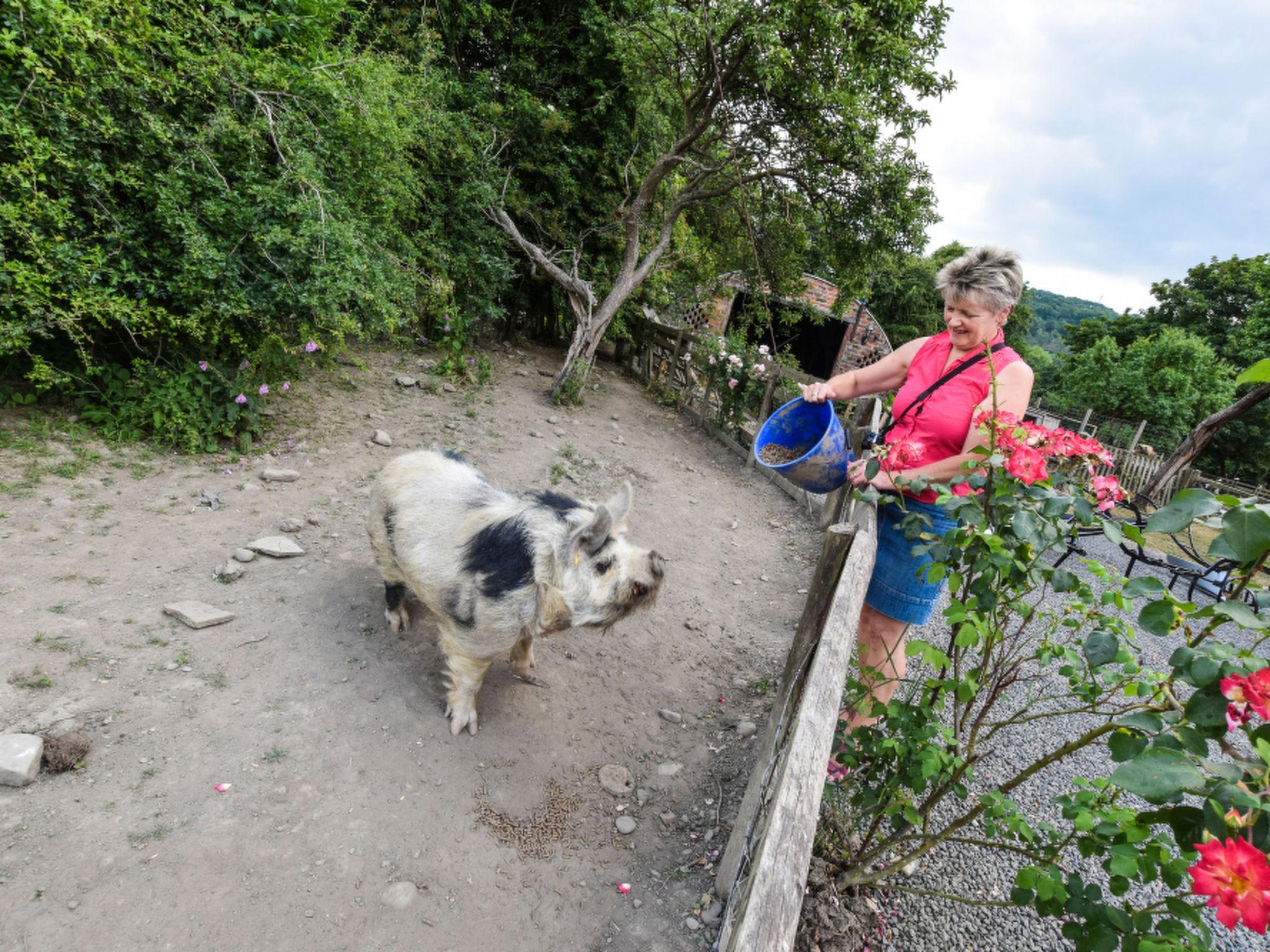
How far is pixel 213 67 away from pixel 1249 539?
6.08 m

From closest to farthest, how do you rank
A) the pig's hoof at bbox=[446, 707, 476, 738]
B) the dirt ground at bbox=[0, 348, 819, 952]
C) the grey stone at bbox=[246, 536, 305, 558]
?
the dirt ground at bbox=[0, 348, 819, 952], the pig's hoof at bbox=[446, 707, 476, 738], the grey stone at bbox=[246, 536, 305, 558]

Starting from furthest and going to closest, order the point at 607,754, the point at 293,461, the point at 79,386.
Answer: the point at 293,461
the point at 79,386
the point at 607,754

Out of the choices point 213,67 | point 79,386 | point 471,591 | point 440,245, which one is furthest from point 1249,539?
point 440,245

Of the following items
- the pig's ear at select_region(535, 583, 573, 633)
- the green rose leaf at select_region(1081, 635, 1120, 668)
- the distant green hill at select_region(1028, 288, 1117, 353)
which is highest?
the distant green hill at select_region(1028, 288, 1117, 353)

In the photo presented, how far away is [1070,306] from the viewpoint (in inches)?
4464

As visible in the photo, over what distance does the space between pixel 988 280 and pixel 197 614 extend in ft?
14.6

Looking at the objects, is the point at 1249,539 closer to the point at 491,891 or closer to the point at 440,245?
the point at 491,891

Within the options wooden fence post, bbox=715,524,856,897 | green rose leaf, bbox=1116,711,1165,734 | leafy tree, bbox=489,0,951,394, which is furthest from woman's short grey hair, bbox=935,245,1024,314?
leafy tree, bbox=489,0,951,394

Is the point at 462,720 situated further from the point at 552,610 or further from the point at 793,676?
the point at 793,676

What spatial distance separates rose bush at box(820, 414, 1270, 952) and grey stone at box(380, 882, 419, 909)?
1.78 meters

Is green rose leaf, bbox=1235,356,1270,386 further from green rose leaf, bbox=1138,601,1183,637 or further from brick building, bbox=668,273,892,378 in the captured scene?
brick building, bbox=668,273,892,378

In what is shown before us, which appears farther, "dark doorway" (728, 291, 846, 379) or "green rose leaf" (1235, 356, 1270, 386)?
"dark doorway" (728, 291, 846, 379)

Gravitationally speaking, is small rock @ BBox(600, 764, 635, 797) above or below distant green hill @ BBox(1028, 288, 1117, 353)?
below

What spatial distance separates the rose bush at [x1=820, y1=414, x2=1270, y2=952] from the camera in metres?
0.92
